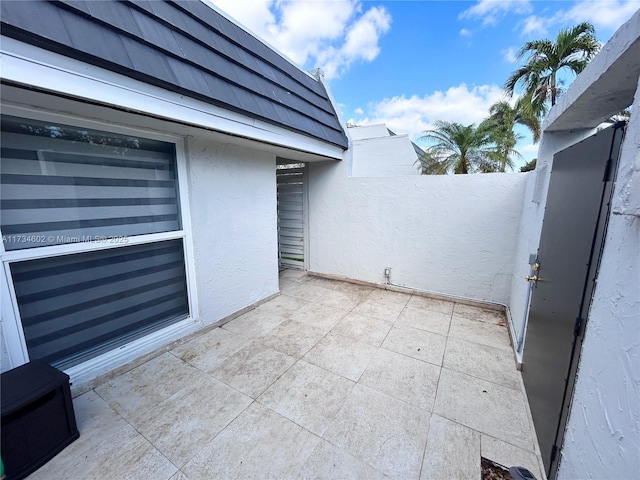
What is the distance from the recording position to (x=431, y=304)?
4.22m

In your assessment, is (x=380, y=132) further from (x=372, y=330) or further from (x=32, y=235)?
(x=32, y=235)

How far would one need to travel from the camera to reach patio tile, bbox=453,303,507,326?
12.1ft

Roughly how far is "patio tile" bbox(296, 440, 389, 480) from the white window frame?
7.18ft

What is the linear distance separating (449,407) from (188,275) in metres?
Result: 3.14

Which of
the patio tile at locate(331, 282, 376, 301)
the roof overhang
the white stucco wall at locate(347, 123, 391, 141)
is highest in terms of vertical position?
the white stucco wall at locate(347, 123, 391, 141)

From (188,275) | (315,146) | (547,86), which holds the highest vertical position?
(547,86)

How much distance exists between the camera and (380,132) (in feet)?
37.0

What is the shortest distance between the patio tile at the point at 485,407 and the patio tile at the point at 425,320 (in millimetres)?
937

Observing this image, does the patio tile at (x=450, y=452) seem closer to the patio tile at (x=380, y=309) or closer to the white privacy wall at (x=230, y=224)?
the patio tile at (x=380, y=309)

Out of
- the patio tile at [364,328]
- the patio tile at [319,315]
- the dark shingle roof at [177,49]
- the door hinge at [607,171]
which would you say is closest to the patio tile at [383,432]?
the patio tile at [364,328]

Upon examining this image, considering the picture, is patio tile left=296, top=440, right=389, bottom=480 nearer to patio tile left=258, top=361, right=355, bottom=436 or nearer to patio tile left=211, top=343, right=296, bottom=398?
patio tile left=258, top=361, right=355, bottom=436

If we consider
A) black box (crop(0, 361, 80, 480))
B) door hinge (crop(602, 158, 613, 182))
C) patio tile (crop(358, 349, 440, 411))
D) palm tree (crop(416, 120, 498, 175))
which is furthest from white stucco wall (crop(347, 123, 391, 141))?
black box (crop(0, 361, 80, 480))

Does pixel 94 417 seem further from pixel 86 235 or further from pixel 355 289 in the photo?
pixel 355 289

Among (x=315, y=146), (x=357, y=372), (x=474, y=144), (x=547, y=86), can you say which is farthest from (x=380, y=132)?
(x=357, y=372)
